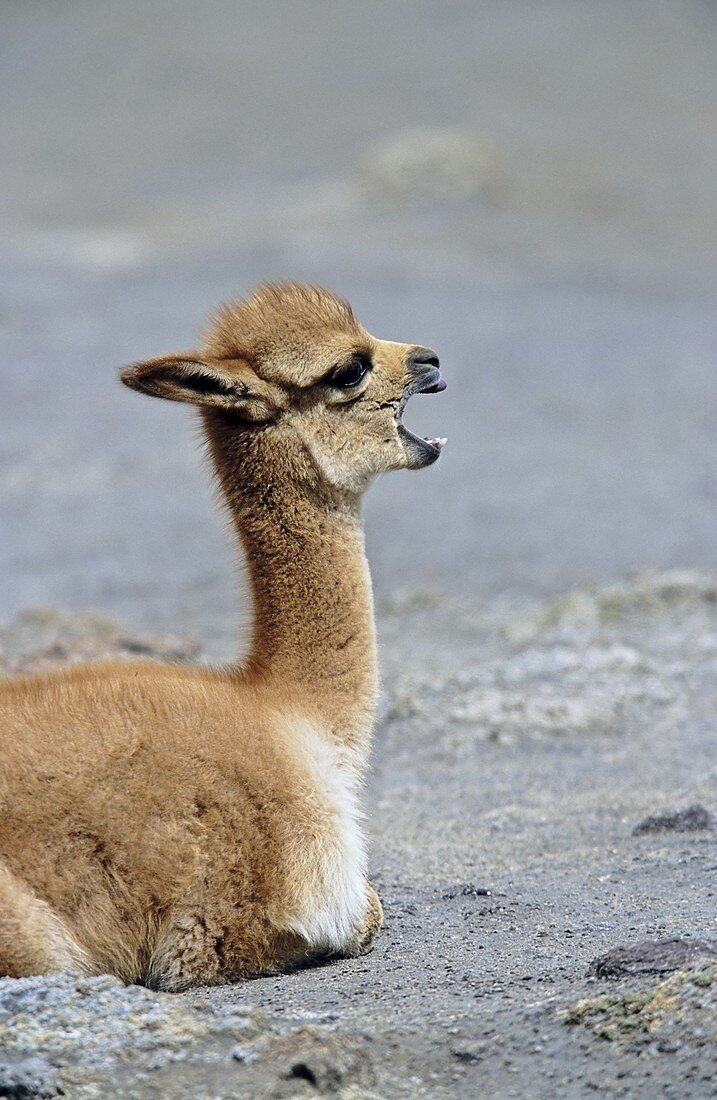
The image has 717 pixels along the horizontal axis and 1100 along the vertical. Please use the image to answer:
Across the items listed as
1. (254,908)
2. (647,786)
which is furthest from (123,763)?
(647,786)

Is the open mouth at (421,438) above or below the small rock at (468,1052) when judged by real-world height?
above

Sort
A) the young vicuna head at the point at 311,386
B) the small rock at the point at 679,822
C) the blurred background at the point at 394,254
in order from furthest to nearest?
1. the blurred background at the point at 394,254
2. the small rock at the point at 679,822
3. the young vicuna head at the point at 311,386

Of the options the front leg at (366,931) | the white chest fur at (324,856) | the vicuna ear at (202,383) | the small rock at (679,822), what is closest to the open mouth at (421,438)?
the vicuna ear at (202,383)

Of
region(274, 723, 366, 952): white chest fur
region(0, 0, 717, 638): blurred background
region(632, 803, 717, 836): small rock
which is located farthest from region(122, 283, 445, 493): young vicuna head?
region(0, 0, 717, 638): blurred background

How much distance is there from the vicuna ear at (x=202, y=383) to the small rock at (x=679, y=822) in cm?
264

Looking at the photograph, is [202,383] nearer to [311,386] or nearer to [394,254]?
[311,386]

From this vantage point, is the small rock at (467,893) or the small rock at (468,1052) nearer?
the small rock at (468,1052)

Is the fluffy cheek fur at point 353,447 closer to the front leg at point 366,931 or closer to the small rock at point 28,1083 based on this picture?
the front leg at point 366,931

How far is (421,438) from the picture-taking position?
5.57 metres

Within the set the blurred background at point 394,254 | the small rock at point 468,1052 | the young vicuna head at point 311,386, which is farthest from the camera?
the blurred background at point 394,254

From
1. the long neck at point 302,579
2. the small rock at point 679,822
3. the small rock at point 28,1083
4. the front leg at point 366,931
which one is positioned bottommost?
the small rock at point 28,1083

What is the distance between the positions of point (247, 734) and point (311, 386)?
1.26 m

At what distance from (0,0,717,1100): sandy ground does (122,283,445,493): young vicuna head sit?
5.17 feet

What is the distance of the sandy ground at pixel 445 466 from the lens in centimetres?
400
